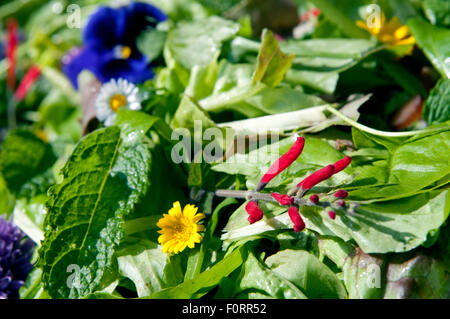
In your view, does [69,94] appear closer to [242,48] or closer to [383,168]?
[242,48]

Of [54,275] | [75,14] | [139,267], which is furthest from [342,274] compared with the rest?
[75,14]

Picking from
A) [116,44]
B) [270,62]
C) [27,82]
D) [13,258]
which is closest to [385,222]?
[270,62]

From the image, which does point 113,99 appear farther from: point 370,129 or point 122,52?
point 370,129

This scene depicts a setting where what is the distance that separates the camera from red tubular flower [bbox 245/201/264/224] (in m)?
0.54

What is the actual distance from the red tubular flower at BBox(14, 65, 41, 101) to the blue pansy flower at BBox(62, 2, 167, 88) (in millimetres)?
257

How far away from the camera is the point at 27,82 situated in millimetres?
1213

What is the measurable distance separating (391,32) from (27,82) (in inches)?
37.1

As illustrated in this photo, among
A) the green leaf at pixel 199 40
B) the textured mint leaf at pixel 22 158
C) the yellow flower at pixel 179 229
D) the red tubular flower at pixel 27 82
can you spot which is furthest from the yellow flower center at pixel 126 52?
the yellow flower at pixel 179 229

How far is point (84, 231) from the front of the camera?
0.62m

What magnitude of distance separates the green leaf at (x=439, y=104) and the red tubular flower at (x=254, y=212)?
323mm

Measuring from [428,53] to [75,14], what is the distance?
87 cm

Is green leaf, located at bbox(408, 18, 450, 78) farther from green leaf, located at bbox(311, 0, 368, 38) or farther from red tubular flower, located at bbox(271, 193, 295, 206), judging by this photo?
red tubular flower, located at bbox(271, 193, 295, 206)

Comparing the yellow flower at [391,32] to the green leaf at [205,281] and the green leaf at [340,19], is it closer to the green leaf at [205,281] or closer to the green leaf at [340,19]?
the green leaf at [340,19]

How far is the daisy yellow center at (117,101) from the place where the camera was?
0.77 metres
